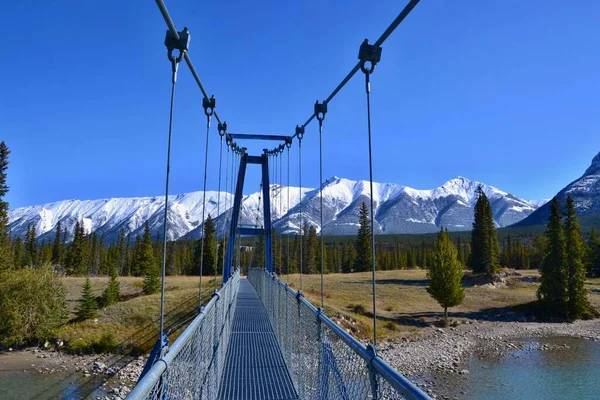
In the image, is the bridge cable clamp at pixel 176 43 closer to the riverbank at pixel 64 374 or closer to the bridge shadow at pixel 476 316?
the riverbank at pixel 64 374

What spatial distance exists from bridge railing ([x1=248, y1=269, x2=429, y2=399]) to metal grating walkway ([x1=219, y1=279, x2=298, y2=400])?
166mm

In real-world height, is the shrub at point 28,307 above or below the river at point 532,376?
above

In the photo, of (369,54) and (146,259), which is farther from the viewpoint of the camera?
(146,259)

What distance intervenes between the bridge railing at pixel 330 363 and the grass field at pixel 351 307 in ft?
60.1

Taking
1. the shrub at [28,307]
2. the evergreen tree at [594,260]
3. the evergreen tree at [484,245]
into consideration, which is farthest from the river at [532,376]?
the evergreen tree at [594,260]

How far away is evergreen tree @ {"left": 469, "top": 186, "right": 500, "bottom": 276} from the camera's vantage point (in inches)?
1670

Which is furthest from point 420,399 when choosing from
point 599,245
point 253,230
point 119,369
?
point 599,245

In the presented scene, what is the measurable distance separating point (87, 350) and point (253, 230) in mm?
11584

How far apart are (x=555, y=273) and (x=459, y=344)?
43.1 ft

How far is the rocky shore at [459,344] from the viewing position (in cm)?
1930

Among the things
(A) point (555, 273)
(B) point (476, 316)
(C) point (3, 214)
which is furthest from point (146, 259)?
(A) point (555, 273)

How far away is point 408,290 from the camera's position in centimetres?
3825

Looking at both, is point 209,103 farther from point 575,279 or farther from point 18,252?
point 18,252

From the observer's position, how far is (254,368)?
18.4ft
